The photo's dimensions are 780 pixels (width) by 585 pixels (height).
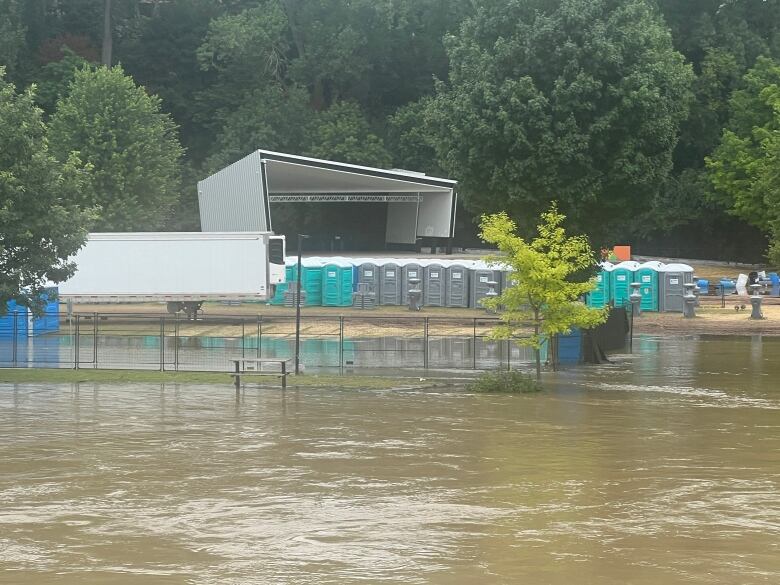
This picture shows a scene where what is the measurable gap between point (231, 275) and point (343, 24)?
5518 centimetres

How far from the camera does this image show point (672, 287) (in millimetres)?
57969

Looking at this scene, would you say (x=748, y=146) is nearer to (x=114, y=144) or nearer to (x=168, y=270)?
(x=114, y=144)

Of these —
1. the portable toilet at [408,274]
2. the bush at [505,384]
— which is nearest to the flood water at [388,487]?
the bush at [505,384]

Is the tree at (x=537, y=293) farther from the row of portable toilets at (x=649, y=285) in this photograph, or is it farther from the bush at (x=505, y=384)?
the row of portable toilets at (x=649, y=285)

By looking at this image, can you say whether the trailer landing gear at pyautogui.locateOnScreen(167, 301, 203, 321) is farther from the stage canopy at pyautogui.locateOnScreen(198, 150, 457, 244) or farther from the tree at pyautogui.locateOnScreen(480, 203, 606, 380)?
the tree at pyautogui.locateOnScreen(480, 203, 606, 380)

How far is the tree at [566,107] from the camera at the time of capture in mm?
39219

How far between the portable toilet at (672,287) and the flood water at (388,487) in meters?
28.2

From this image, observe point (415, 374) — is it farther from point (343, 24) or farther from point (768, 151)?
point (343, 24)

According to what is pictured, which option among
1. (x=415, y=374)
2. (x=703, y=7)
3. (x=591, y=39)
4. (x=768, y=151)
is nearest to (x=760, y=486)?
(x=415, y=374)

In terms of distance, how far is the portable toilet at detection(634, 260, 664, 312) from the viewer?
57.8m

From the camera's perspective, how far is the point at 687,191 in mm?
91125

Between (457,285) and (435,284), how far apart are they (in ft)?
3.81

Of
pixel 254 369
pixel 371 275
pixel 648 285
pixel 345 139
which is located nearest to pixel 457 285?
pixel 371 275

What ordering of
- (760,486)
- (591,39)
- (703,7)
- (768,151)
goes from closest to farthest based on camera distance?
(760,486) → (591,39) → (768,151) → (703,7)
